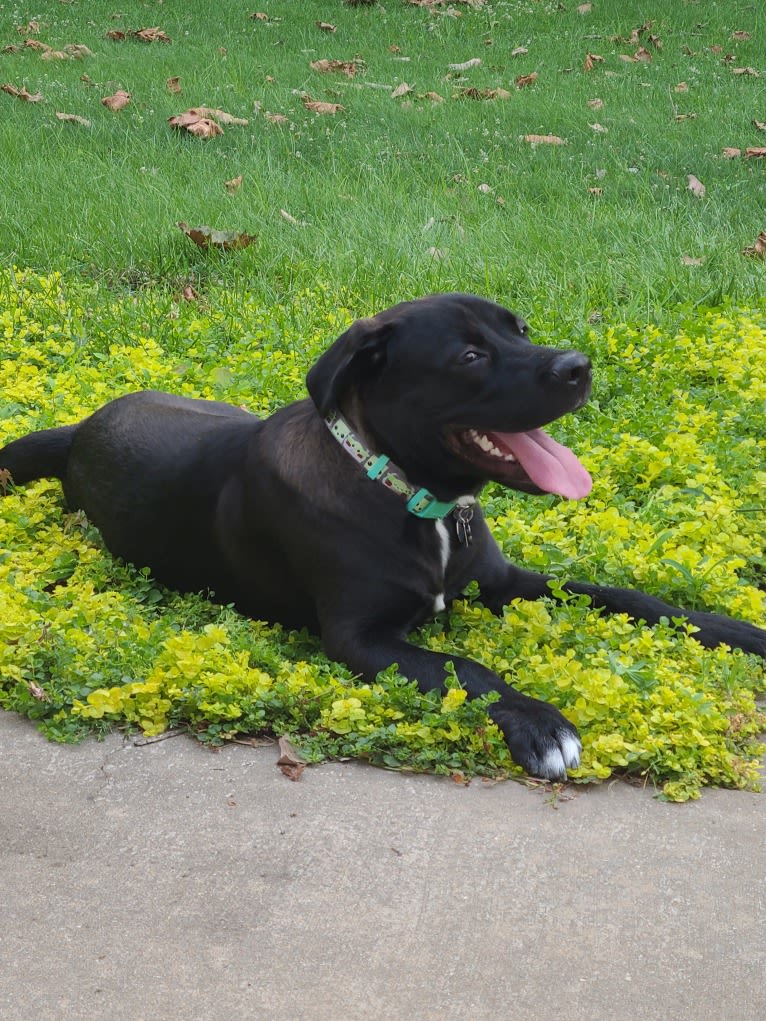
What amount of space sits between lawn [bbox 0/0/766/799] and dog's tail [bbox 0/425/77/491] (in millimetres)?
98

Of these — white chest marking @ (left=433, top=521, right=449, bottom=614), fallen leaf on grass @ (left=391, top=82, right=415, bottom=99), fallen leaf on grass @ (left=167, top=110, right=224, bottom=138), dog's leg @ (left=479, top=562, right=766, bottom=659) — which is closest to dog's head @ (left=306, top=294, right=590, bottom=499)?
white chest marking @ (left=433, top=521, right=449, bottom=614)

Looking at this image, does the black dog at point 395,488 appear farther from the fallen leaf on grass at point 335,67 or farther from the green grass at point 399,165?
the fallen leaf on grass at point 335,67

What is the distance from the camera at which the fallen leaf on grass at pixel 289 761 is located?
10.3 ft

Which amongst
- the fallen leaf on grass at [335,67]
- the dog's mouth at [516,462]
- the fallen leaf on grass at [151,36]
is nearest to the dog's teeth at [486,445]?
the dog's mouth at [516,462]

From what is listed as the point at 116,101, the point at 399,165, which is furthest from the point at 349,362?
the point at 116,101

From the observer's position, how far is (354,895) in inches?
105

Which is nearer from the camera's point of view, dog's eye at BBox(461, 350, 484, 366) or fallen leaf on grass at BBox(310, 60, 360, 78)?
dog's eye at BBox(461, 350, 484, 366)

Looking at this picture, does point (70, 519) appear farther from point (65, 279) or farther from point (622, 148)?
point (622, 148)

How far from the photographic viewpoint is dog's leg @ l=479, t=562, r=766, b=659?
150 inches

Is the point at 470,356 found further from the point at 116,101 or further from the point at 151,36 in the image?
the point at 151,36

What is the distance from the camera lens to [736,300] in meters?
6.44

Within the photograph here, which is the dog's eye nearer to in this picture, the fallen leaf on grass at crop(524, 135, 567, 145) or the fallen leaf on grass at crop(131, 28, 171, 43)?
the fallen leaf on grass at crop(524, 135, 567, 145)

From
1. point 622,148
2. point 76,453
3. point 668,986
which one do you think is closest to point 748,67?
point 622,148

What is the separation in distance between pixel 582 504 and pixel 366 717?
1740 millimetres
